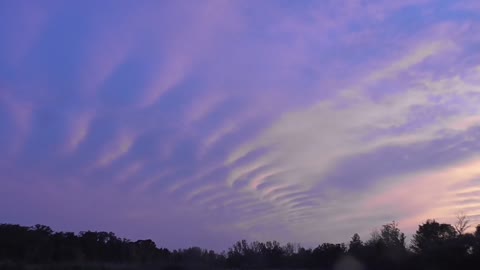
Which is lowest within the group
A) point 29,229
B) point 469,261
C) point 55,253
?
point 469,261

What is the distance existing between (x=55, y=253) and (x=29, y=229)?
13.4 meters

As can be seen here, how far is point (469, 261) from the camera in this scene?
4916 cm

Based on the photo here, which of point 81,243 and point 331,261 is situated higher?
point 81,243

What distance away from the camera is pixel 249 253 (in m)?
95.7

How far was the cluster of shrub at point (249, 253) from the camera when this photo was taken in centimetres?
5394

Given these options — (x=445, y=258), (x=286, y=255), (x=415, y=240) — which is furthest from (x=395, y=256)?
(x=286, y=255)

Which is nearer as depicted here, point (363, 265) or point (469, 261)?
point (469, 261)

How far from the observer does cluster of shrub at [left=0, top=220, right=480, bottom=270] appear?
5394 cm

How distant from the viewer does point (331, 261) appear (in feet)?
252

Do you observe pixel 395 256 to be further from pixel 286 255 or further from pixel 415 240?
pixel 286 255

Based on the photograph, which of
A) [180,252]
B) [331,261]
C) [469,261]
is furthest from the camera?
[180,252]

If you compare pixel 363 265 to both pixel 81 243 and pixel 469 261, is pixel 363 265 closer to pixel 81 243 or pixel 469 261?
pixel 469 261

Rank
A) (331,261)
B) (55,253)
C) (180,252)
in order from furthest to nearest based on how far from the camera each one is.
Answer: (180,252)
(331,261)
(55,253)

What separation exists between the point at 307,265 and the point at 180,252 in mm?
18746
